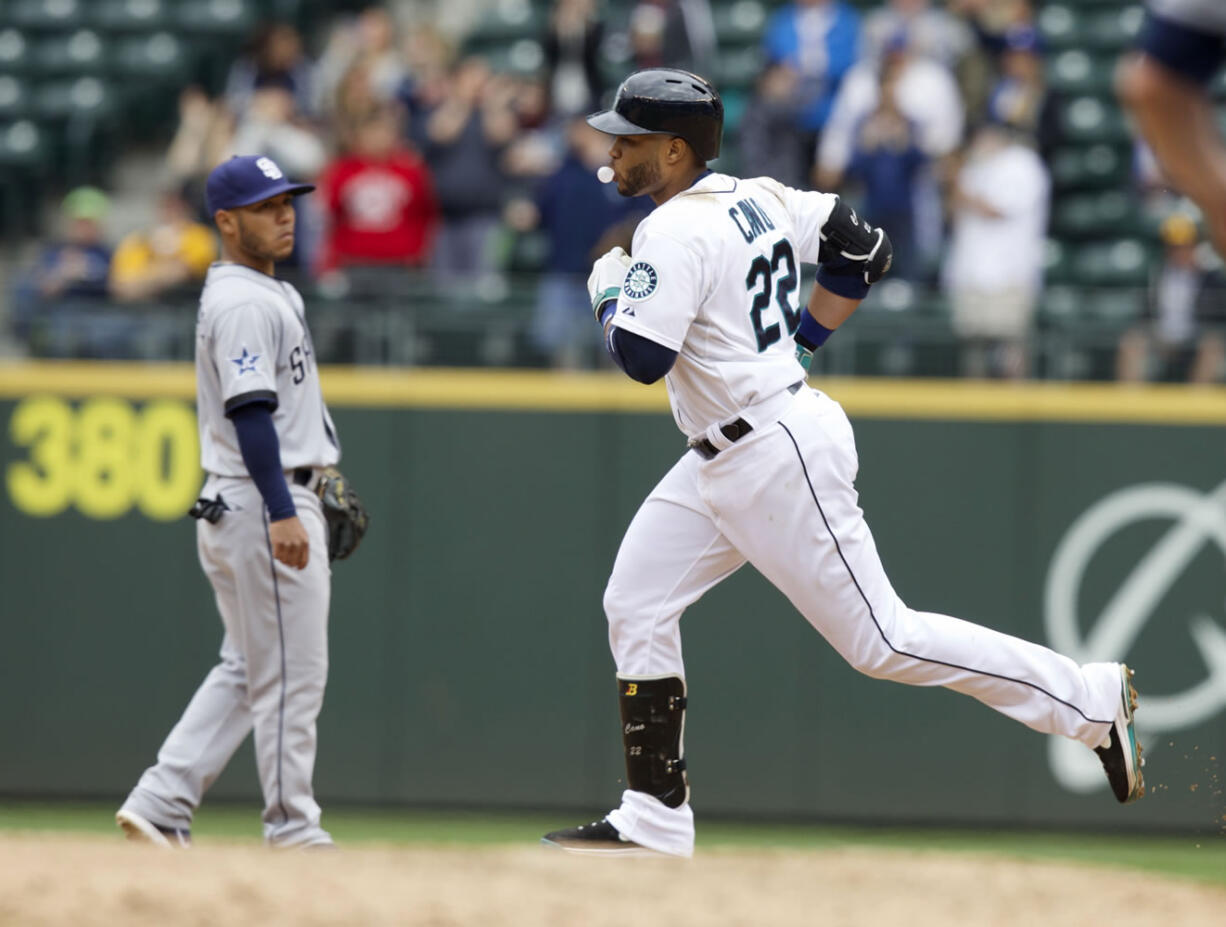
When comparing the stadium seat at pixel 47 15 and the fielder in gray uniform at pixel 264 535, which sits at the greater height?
the stadium seat at pixel 47 15

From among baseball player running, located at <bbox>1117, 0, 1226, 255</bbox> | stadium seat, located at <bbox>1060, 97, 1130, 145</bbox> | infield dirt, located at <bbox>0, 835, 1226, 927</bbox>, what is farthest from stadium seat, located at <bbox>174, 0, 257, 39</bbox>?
baseball player running, located at <bbox>1117, 0, 1226, 255</bbox>

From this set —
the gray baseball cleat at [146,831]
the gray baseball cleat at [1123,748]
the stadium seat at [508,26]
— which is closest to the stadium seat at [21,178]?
the stadium seat at [508,26]

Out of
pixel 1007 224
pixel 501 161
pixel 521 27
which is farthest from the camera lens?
pixel 521 27

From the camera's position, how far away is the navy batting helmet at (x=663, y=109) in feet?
15.8

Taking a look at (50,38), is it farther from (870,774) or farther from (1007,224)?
(870,774)

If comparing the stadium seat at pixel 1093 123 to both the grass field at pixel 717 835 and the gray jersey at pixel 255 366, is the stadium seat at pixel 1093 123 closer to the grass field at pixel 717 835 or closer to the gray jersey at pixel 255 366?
the grass field at pixel 717 835

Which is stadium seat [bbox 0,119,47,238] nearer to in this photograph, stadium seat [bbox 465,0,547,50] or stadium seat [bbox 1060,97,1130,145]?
stadium seat [bbox 465,0,547,50]

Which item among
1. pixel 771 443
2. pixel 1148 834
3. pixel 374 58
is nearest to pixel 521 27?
pixel 374 58

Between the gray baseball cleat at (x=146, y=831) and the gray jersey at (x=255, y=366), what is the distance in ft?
3.71

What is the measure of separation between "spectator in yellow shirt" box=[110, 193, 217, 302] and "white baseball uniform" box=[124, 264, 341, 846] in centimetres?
292

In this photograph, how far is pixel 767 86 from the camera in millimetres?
9570

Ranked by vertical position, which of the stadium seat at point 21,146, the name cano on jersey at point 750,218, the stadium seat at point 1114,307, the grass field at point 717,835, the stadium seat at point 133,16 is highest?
the stadium seat at point 133,16

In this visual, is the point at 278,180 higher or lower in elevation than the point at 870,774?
higher

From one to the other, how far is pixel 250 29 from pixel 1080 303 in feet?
20.2
